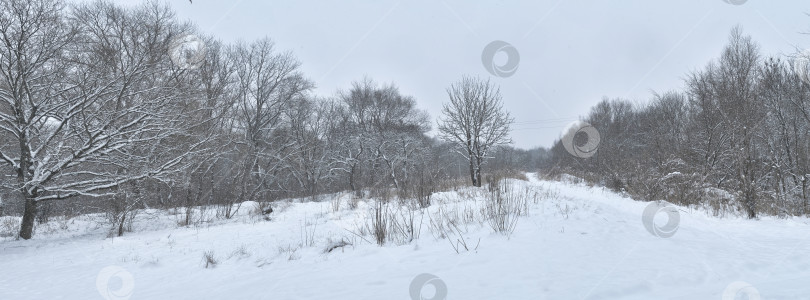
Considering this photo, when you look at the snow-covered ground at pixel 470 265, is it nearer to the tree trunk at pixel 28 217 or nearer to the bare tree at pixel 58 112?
the tree trunk at pixel 28 217

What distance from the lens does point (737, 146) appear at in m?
7.57

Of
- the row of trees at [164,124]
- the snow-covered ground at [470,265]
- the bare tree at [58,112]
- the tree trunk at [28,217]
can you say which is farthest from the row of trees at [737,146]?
the tree trunk at [28,217]

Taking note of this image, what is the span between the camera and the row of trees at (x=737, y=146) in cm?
771

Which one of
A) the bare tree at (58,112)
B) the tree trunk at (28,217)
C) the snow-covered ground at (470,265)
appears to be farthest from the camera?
the tree trunk at (28,217)

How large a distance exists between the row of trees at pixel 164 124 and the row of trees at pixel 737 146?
713 centimetres

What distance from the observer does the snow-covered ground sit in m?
2.82

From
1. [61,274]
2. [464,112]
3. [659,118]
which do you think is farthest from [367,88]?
[61,274]

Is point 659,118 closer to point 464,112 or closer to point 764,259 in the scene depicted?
point 464,112

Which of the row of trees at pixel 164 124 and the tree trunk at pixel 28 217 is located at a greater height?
the row of trees at pixel 164 124

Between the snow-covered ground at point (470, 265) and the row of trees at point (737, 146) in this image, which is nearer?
the snow-covered ground at point (470, 265)

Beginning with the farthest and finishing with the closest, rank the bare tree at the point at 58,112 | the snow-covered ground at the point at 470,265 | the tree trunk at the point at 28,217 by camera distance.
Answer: the tree trunk at the point at 28,217
the bare tree at the point at 58,112
the snow-covered ground at the point at 470,265

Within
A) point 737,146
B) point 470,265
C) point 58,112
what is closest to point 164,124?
point 58,112

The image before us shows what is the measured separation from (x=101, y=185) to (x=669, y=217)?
510 inches

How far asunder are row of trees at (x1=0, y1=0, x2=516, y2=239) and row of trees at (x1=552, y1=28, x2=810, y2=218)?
23.4 ft
